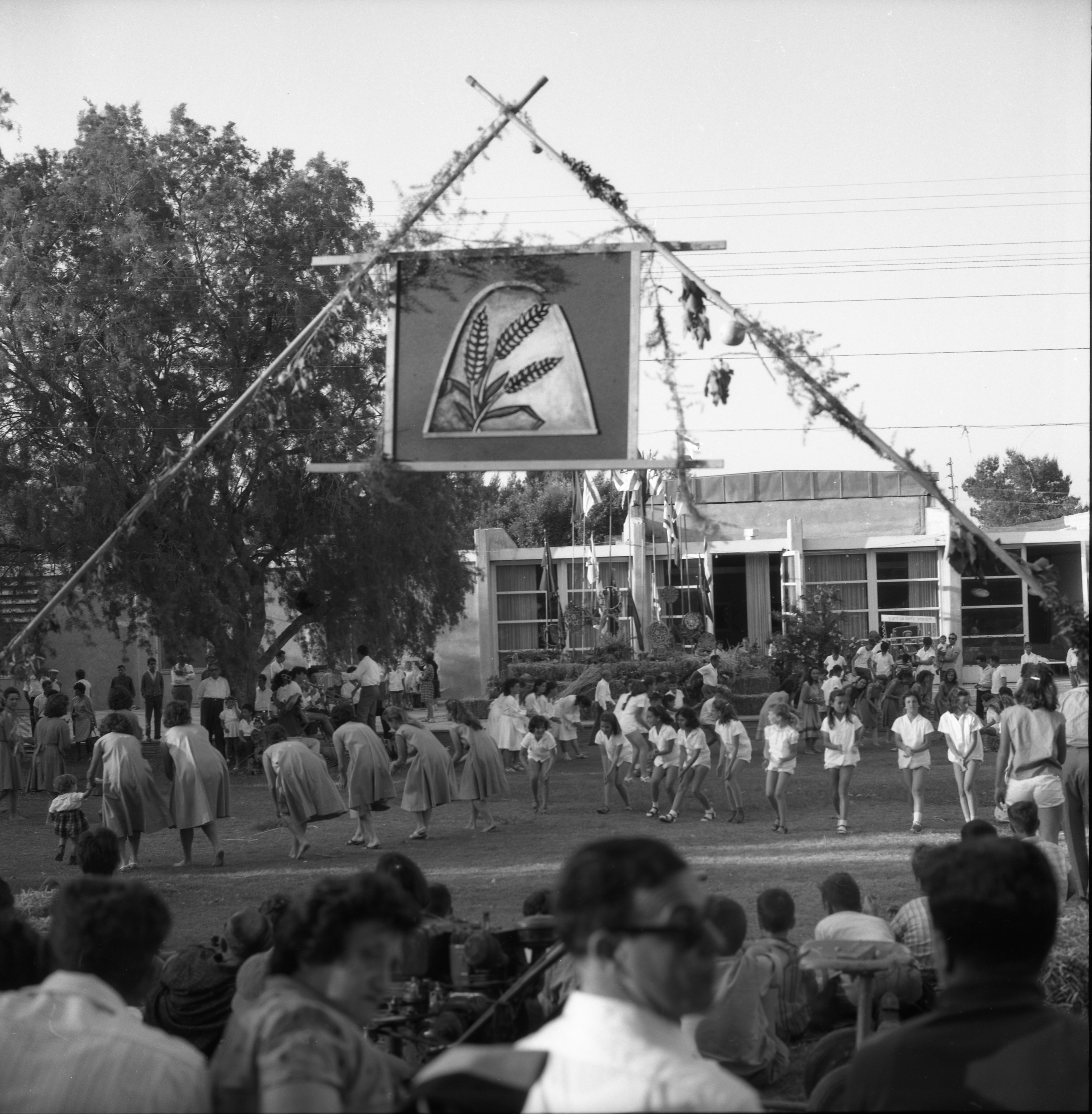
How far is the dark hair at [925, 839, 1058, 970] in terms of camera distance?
2578mm

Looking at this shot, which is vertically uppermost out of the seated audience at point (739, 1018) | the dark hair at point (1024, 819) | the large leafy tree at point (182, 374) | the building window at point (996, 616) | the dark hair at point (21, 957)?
the large leafy tree at point (182, 374)

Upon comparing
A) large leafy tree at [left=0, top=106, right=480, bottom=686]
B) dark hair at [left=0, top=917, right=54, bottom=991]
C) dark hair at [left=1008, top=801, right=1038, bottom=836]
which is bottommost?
dark hair at [left=1008, top=801, right=1038, bottom=836]

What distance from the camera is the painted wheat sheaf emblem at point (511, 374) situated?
6949 mm

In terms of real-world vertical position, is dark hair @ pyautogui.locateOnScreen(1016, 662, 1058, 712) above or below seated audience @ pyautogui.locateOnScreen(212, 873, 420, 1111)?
above

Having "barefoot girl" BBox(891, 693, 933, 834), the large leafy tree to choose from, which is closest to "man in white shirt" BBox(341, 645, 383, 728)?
the large leafy tree

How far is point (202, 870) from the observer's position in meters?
12.2

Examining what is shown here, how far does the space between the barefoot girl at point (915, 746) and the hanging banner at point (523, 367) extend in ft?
24.1

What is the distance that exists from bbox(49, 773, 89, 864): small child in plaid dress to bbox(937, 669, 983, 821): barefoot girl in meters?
8.08

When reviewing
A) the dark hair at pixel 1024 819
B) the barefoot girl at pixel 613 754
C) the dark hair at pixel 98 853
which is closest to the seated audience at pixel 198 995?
the dark hair at pixel 98 853

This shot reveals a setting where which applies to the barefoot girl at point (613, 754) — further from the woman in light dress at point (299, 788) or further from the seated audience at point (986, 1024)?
the seated audience at point (986, 1024)

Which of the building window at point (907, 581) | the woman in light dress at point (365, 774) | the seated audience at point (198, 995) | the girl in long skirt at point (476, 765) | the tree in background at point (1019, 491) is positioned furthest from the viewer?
the tree in background at point (1019, 491)

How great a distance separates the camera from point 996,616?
111ft

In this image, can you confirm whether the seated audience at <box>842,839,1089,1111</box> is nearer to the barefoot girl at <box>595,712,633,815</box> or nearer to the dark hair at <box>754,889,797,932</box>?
the dark hair at <box>754,889,797,932</box>

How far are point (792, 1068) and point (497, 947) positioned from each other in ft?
5.56
